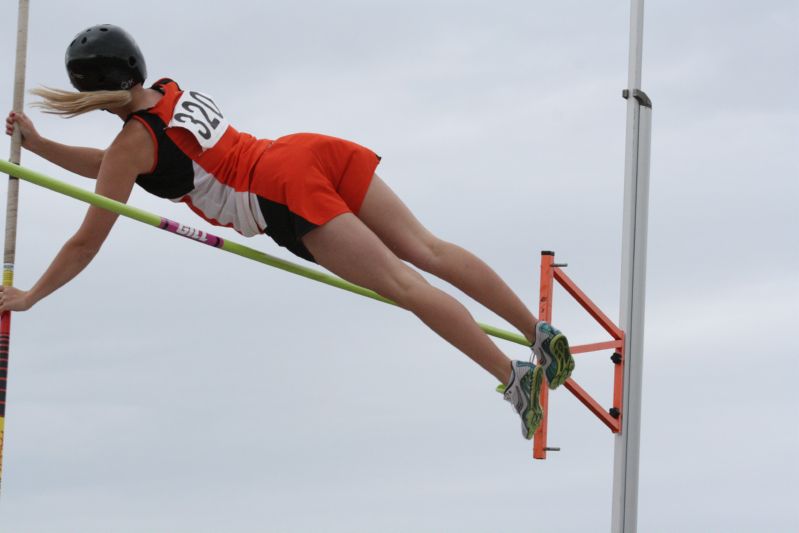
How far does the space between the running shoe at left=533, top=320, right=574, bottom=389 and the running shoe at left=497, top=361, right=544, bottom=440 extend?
0.25 meters

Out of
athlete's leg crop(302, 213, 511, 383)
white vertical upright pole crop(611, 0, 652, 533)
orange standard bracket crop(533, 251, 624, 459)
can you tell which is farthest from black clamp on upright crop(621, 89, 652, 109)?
athlete's leg crop(302, 213, 511, 383)

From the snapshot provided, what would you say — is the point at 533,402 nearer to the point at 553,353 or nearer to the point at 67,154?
the point at 553,353

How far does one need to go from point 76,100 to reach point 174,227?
60 centimetres

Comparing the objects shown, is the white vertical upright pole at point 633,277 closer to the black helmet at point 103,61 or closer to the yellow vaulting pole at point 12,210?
the black helmet at point 103,61

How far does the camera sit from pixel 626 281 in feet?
22.5

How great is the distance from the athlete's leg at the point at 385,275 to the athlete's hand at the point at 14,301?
1093 mm

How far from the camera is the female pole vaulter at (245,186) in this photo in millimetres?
5133

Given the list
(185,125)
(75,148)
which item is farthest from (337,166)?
(75,148)

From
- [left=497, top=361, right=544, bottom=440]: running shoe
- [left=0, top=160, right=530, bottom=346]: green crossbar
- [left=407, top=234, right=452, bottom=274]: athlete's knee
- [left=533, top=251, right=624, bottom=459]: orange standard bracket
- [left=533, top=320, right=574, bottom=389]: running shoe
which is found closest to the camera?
[left=0, top=160, right=530, bottom=346]: green crossbar

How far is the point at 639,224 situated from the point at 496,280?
1569 millimetres

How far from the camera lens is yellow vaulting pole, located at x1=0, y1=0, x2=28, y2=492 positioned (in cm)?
547

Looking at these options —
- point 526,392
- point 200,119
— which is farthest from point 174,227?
point 526,392

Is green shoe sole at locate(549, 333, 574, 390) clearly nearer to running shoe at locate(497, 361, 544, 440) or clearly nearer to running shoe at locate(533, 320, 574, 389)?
running shoe at locate(533, 320, 574, 389)

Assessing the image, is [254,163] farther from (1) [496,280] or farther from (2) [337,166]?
(1) [496,280]
